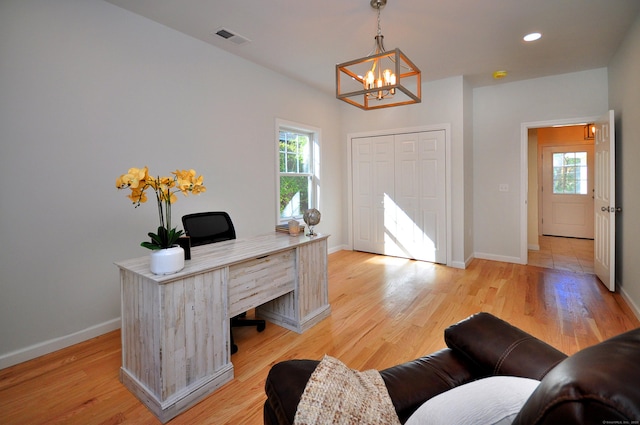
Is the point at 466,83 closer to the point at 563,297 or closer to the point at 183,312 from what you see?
the point at 563,297

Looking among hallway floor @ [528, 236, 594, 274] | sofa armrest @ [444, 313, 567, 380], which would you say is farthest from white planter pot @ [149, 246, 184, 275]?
hallway floor @ [528, 236, 594, 274]

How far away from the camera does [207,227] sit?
271cm

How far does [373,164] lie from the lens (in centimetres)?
528

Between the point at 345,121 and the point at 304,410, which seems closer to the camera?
the point at 304,410

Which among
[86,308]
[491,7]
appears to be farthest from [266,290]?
[491,7]

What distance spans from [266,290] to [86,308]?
156 centimetres

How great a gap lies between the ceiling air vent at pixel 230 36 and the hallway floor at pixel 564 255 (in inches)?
193

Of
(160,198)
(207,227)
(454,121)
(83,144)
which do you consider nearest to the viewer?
(160,198)

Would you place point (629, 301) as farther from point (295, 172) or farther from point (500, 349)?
point (295, 172)

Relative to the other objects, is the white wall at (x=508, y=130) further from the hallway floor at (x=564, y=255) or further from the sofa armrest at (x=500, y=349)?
the sofa armrest at (x=500, y=349)

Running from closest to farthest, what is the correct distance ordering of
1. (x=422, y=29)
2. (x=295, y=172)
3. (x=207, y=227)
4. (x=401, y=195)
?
1. (x=207, y=227)
2. (x=422, y=29)
3. (x=295, y=172)
4. (x=401, y=195)

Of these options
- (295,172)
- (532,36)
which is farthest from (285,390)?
(295,172)

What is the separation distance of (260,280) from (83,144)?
5.94 ft

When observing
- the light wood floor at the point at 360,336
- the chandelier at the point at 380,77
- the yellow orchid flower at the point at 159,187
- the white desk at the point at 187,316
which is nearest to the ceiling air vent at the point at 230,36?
the chandelier at the point at 380,77
